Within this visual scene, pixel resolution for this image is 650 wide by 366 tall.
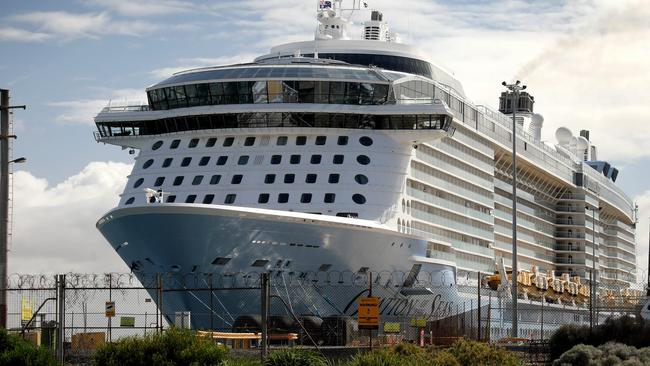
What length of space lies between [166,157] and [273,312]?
10405mm

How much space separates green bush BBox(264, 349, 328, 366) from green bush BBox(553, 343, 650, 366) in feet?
18.0

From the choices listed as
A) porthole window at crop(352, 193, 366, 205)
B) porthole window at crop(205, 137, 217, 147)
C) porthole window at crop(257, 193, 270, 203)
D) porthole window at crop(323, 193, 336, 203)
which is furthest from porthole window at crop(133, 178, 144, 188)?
porthole window at crop(352, 193, 366, 205)

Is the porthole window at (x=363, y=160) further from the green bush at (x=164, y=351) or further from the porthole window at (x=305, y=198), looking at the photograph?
the green bush at (x=164, y=351)

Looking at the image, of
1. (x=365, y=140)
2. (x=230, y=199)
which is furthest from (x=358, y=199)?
(x=230, y=199)

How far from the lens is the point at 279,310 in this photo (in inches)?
1746

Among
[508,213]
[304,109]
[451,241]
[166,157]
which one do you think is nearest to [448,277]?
[451,241]

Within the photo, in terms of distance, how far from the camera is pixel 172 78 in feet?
176

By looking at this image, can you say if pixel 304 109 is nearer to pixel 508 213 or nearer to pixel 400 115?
pixel 400 115

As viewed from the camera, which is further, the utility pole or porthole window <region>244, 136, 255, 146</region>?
porthole window <region>244, 136, 255, 146</region>

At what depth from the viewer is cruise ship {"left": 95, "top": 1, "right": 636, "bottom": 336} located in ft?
144

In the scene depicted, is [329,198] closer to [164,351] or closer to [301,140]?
[301,140]

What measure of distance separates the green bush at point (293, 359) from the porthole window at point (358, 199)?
23.3 meters

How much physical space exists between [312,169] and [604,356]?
23970mm

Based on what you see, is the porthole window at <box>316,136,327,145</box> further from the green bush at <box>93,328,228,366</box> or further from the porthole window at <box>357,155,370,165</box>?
the green bush at <box>93,328,228,366</box>
